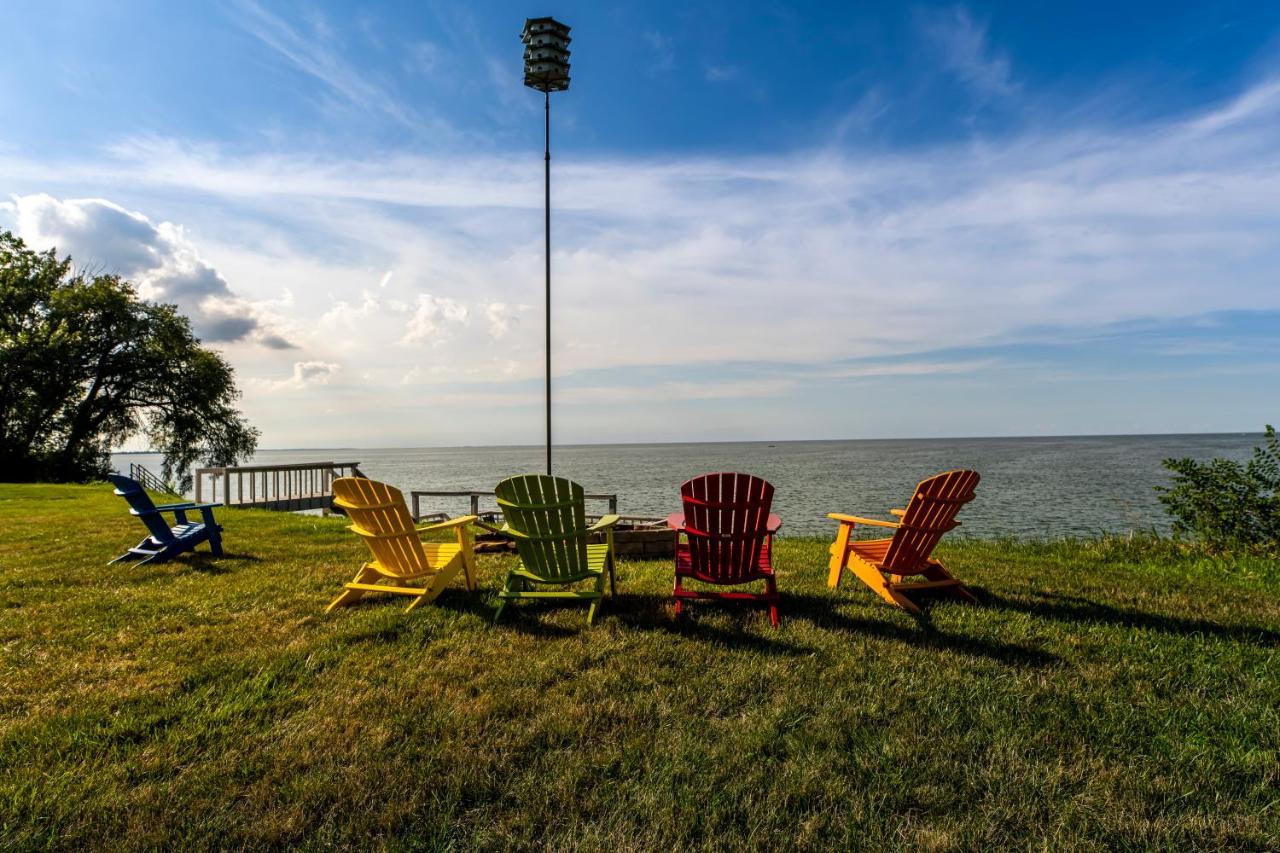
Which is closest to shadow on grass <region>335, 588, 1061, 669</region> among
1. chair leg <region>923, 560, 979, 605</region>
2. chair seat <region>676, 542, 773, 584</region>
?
chair seat <region>676, 542, 773, 584</region>

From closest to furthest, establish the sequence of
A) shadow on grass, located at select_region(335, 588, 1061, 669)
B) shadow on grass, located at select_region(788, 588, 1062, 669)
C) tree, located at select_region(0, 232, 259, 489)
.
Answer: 1. shadow on grass, located at select_region(788, 588, 1062, 669)
2. shadow on grass, located at select_region(335, 588, 1061, 669)
3. tree, located at select_region(0, 232, 259, 489)

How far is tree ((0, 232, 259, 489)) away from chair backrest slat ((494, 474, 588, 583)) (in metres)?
27.4

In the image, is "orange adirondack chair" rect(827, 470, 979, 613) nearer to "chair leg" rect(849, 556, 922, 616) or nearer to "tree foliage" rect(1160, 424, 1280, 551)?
"chair leg" rect(849, 556, 922, 616)

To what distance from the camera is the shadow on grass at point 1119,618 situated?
4076 millimetres

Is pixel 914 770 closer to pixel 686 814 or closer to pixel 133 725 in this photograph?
pixel 686 814

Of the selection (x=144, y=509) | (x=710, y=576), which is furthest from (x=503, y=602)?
(x=144, y=509)

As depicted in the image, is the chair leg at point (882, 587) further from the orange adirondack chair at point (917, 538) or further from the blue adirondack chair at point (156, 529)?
the blue adirondack chair at point (156, 529)

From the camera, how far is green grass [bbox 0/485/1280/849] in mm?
2127

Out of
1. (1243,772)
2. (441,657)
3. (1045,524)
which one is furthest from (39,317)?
(1045,524)

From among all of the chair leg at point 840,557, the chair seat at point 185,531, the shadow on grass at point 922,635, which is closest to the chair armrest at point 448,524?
the shadow on grass at point 922,635

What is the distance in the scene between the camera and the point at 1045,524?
18.3 metres

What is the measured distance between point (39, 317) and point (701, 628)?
103 feet

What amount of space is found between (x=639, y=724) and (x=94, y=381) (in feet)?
102

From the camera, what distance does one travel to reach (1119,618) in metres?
4.45
